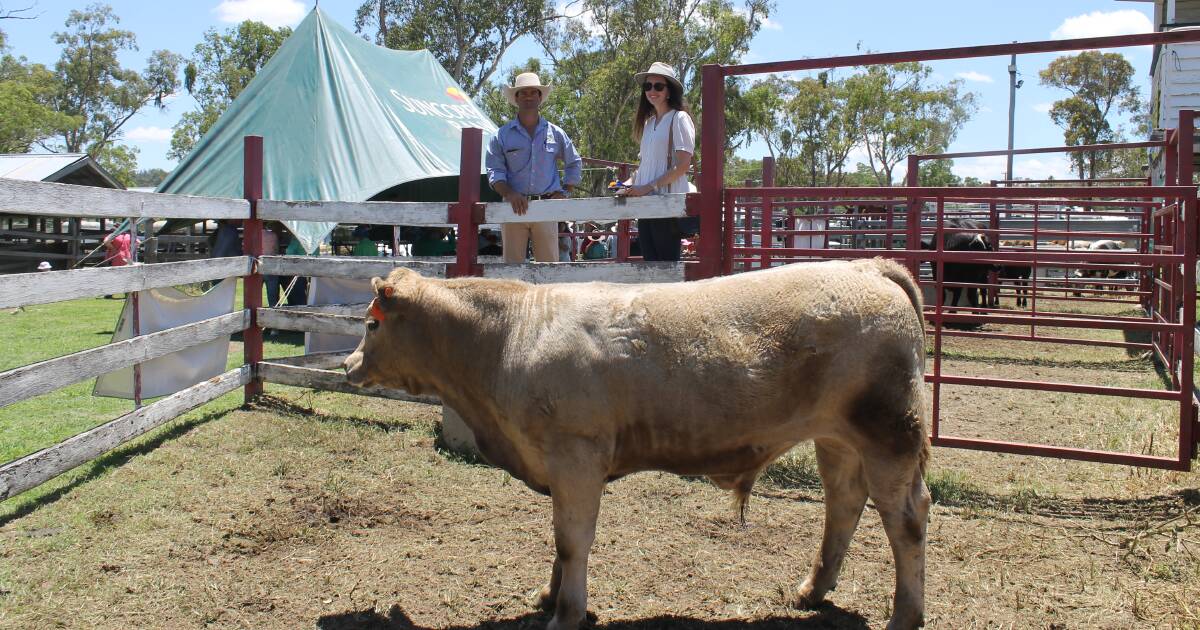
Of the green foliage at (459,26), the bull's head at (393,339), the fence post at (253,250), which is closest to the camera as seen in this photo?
the bull's head at (393,339)

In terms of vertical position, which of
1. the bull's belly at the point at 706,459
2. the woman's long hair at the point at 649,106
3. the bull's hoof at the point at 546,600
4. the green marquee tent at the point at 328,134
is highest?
the green marquee tent at the point at 328,134

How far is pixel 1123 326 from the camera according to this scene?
14.1ft

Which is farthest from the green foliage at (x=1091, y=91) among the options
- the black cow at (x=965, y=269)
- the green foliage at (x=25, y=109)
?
the green foliage at (x=25, y=109)

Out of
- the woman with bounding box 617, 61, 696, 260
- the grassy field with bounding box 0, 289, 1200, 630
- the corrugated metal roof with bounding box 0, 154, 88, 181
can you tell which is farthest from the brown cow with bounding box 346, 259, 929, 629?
the corrugated metal roof with bounding box 0, 154, 88, 181

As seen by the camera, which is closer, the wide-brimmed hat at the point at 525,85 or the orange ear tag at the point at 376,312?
the orange ear tag at the point at 376,312

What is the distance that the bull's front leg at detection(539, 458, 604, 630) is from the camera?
338 cm

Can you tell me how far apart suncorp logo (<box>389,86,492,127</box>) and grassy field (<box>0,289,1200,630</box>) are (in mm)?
10973

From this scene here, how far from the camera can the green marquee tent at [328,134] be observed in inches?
525

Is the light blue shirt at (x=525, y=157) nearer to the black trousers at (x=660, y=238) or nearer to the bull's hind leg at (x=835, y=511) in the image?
the black trousers at (x=660, y=238)

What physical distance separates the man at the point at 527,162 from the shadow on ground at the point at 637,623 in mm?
3151

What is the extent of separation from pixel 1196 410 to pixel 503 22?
114 feet

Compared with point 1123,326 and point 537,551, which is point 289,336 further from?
point 1123,326

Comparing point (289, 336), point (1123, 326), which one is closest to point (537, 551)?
point (1123, 326)

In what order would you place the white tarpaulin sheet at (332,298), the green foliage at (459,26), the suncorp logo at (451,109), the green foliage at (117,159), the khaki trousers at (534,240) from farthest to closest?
1. the green foliage at (117,159)
2. the green foliage at (459,26)
3. the suncorp logo at (451,109)
4. the white tarpaulin sheet at (332,298)
5. the khaki trousers at (534,240)
